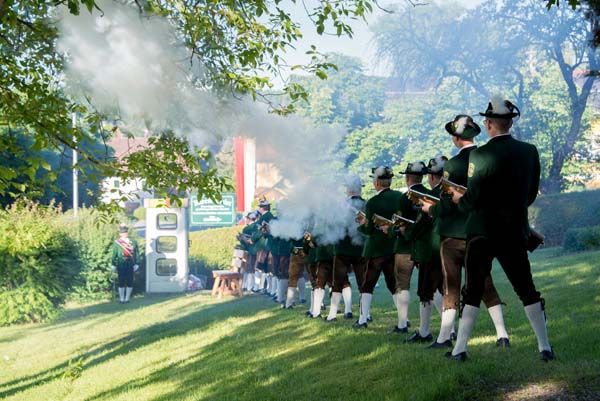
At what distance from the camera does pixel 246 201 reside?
34.6 metres

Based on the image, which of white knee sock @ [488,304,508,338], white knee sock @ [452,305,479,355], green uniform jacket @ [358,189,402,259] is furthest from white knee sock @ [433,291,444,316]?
white knee sock @ [452,305,479,355]

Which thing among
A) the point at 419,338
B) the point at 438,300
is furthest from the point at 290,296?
the point at 419,338

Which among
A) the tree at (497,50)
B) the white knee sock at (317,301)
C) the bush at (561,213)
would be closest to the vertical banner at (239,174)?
the bush at (561,213)

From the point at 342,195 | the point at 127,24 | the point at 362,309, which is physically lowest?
the point at 362,309

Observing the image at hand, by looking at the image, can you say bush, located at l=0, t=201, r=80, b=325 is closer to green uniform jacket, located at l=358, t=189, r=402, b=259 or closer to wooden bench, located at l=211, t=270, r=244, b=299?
wooden bench, located at l=211, t=270, r=244, b=299

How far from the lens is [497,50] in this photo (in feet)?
168

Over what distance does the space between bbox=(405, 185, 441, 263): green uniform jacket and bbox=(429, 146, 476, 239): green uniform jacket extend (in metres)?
0.88

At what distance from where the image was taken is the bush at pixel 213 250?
3716cm

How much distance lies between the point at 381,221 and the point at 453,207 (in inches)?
101

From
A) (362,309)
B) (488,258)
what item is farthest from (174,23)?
(488,258)

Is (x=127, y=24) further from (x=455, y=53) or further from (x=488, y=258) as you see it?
(x=455, y=53)

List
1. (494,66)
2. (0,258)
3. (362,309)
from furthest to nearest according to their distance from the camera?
1. (494,66)
2. (0,258)
3. (362,309)

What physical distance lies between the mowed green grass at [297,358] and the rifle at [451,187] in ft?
5.32

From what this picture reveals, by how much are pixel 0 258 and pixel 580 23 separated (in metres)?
32.5
